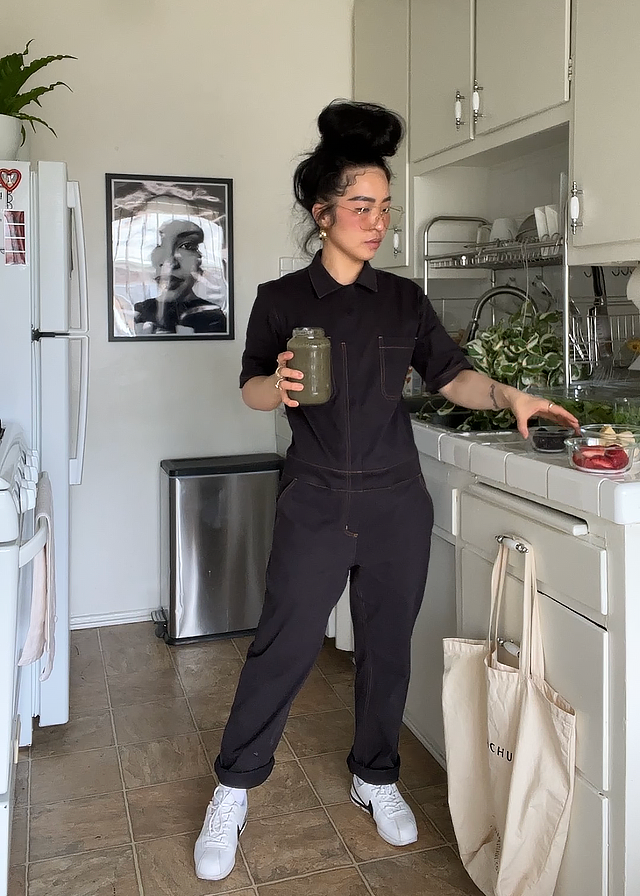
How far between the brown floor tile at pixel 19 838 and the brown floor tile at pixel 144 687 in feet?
2.08

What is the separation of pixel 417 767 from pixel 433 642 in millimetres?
346

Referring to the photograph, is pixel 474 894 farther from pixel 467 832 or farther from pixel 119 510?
pixel 119 510

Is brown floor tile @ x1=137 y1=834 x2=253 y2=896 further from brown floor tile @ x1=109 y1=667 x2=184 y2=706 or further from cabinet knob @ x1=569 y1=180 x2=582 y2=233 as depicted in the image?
cabinet knob @ x1=569 y1=180 x2=582 y2=233

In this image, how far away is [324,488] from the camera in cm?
180

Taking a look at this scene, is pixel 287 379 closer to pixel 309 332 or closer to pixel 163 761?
pixel 309 332

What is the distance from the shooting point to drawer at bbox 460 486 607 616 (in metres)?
1.46

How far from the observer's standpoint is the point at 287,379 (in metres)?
1.63

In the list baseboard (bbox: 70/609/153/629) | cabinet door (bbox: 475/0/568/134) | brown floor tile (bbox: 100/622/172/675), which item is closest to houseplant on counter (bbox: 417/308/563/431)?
cabinet door (bbox: 475/0/568/134)

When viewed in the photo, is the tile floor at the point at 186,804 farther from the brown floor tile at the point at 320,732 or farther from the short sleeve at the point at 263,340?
the short sleeve at the point at 263,340

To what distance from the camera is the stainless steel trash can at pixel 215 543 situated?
3.20 m

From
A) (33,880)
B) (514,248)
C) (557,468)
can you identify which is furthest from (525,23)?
(33,880)

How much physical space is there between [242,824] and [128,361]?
75.7 inches

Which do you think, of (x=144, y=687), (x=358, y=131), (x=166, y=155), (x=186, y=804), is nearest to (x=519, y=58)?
(x=358, y=131)

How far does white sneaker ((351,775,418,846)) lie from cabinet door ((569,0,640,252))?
1.35 m
